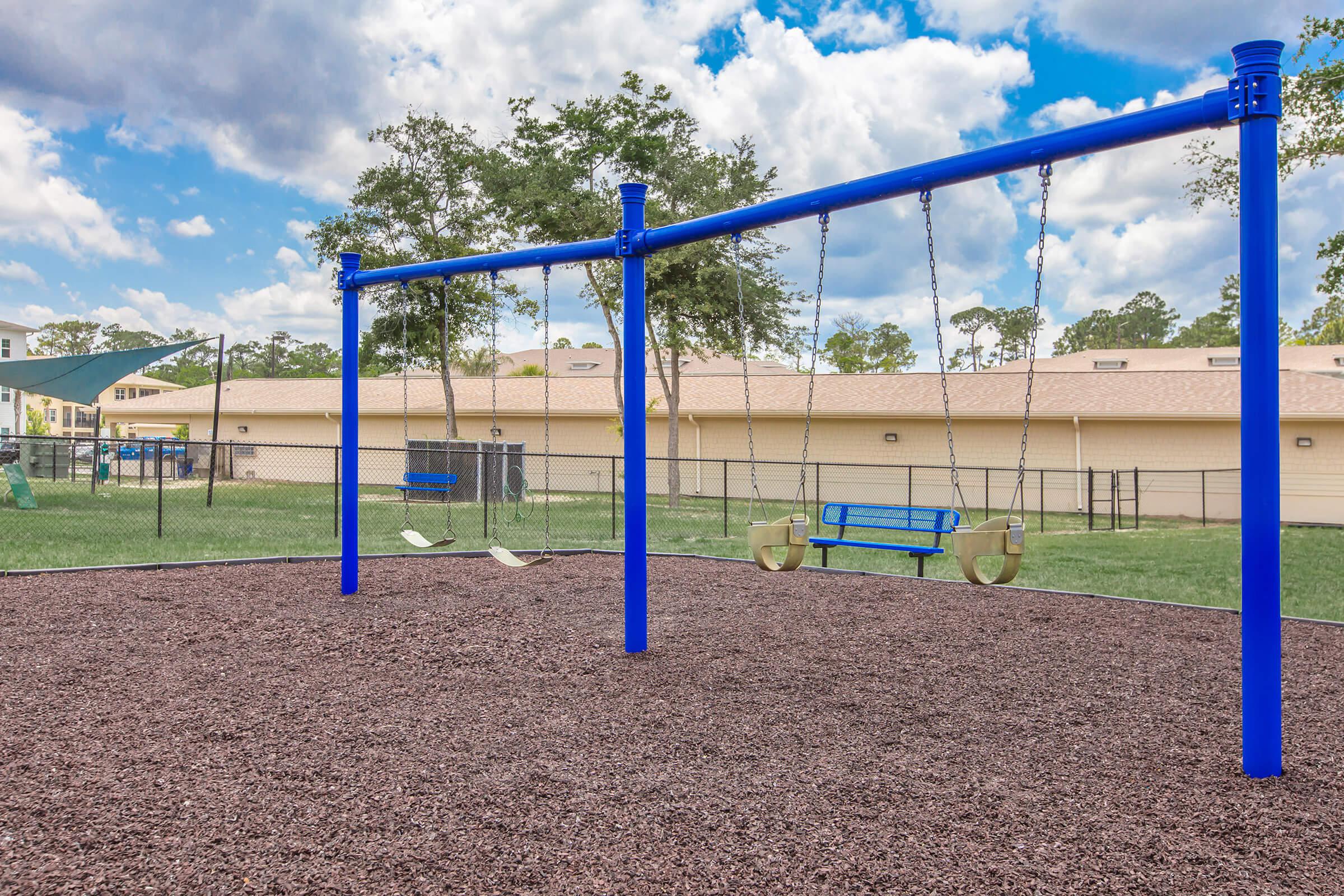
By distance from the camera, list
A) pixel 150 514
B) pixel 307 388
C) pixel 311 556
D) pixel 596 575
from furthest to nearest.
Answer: pixel 307 388 < pixel 150 514 < pixel 311 556 < pixel 596 575

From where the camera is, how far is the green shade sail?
16.8m

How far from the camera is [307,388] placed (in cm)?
3444

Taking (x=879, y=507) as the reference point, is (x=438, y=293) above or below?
above

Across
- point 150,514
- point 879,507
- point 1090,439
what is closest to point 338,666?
point 879,507

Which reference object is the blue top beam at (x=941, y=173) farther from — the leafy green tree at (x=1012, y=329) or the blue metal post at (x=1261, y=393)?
the leafy green tree at (x=1012, y=329)

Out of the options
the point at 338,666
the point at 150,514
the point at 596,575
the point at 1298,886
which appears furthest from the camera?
the point at 150,514

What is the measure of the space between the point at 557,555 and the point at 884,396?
53.6 feet

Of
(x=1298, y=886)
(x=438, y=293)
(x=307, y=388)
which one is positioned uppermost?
(x=438, y=293)

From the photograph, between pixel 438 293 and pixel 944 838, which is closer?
pixel 944 838

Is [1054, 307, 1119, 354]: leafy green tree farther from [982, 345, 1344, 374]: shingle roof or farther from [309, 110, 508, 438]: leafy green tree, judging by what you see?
[309, 110, 508, 438]: leafy green tree

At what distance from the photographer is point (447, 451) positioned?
8852mm

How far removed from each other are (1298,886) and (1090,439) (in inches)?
844

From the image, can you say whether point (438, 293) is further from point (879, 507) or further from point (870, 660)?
point (870, 660)

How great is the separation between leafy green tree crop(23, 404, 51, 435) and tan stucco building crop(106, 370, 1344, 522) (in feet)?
96.8
